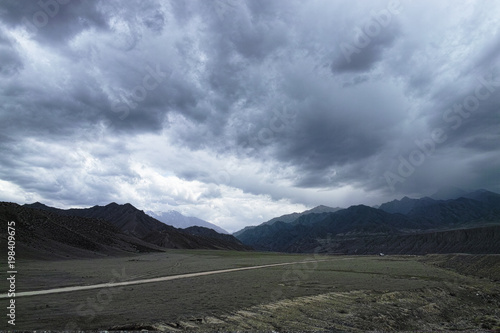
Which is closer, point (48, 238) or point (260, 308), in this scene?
point (260, 308)

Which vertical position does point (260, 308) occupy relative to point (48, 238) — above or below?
below

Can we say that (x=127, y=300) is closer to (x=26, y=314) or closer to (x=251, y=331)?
(x=26, y=314)

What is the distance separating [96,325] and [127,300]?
302 inches

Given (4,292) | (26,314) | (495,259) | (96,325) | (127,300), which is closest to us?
(96,325)

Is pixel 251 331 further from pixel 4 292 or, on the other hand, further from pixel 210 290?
pixel 4 292

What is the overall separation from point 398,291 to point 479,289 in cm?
1320

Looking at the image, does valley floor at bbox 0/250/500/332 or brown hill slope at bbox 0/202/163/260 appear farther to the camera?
brown hill slope at bbox 0/202/163/260

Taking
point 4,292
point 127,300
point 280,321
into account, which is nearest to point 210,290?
point 127,300

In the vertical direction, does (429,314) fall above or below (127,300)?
below

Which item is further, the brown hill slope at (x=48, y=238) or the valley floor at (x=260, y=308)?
the brown hill slope at (x=48, y=238)

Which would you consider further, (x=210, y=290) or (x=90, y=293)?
(x=210, y=290)

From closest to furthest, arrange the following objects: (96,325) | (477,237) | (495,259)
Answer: (96,325)
(495,259)
(477,237)

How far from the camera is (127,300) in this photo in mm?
24469

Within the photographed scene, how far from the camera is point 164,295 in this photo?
27.0 metres
